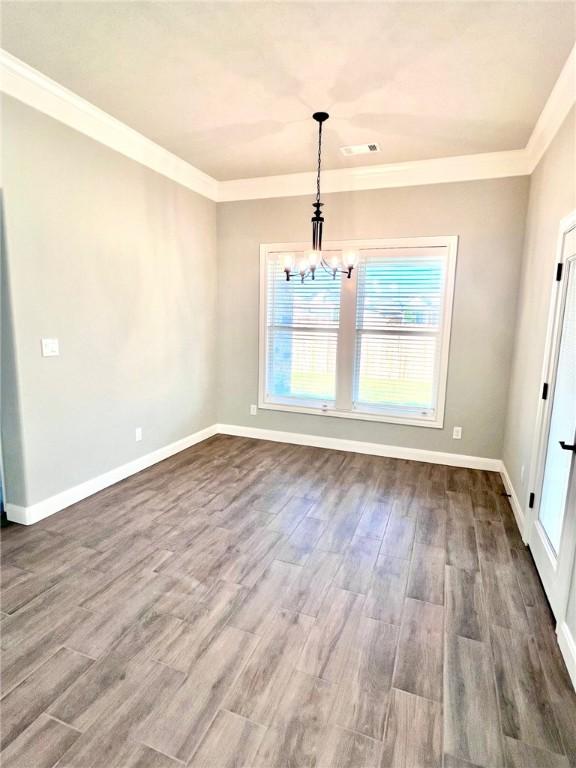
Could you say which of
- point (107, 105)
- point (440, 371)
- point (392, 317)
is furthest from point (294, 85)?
point (440, 371)

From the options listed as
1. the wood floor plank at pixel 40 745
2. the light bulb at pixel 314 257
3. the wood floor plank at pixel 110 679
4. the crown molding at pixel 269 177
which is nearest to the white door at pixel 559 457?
the crown molding at pixel 269 177

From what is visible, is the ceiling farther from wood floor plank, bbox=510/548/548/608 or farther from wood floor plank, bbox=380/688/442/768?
wood floor plank, bbox=380/688/442/768

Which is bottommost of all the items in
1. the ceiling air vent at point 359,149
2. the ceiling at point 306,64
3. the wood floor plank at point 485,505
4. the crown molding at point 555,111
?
the wood floor plank at point 485,505

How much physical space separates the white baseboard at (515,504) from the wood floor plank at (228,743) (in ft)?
7.17

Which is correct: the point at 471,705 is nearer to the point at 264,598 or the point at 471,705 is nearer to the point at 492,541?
the point at 264,598

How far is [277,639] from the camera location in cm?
191

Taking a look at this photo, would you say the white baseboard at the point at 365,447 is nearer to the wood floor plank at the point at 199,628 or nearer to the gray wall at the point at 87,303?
the gray wall at the point at 87,303

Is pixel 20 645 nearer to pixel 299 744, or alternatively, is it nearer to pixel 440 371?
pixel 299 744

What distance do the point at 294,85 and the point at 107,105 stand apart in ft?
4.58

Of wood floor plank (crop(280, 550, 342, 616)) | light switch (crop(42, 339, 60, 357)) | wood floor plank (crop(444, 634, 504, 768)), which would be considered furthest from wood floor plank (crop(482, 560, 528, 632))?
light switch (crop(42, 339, 60, 357))

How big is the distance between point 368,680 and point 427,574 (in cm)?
90

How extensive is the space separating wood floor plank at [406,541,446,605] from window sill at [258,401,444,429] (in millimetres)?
1683

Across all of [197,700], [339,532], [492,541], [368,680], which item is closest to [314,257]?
[339,532]

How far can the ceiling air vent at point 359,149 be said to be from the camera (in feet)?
11.4
